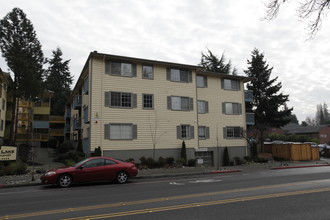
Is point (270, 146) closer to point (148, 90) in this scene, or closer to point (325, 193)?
point (148, 90)

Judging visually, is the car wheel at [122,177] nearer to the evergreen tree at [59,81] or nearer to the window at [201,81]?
the window at [201,81]

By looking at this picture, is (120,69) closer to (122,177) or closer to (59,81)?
(122,177)

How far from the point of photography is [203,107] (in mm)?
27812

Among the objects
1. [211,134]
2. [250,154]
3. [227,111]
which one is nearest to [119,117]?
[211,134]

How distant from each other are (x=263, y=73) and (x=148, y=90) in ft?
65.8

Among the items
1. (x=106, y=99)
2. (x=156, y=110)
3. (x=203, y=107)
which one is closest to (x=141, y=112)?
(x=156, y=110)

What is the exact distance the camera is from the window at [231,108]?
2898 cm

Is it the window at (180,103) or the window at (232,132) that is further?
the window at (232,132)

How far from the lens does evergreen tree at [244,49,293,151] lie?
118 ft

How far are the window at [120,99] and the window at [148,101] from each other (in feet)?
3.37

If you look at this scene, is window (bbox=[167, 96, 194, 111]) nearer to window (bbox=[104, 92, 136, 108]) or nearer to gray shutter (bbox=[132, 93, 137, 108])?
gray shutter (bbox=[132, 93, 137, 108])

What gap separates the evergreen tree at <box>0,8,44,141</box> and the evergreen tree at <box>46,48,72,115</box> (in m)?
24.2

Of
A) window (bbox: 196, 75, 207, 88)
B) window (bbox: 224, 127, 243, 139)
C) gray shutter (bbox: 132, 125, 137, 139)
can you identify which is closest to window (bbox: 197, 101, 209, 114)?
window (bbox: 196, 75, 207, 88)

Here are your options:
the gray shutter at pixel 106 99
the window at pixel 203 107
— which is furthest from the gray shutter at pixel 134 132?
the window at pixel 203 107
